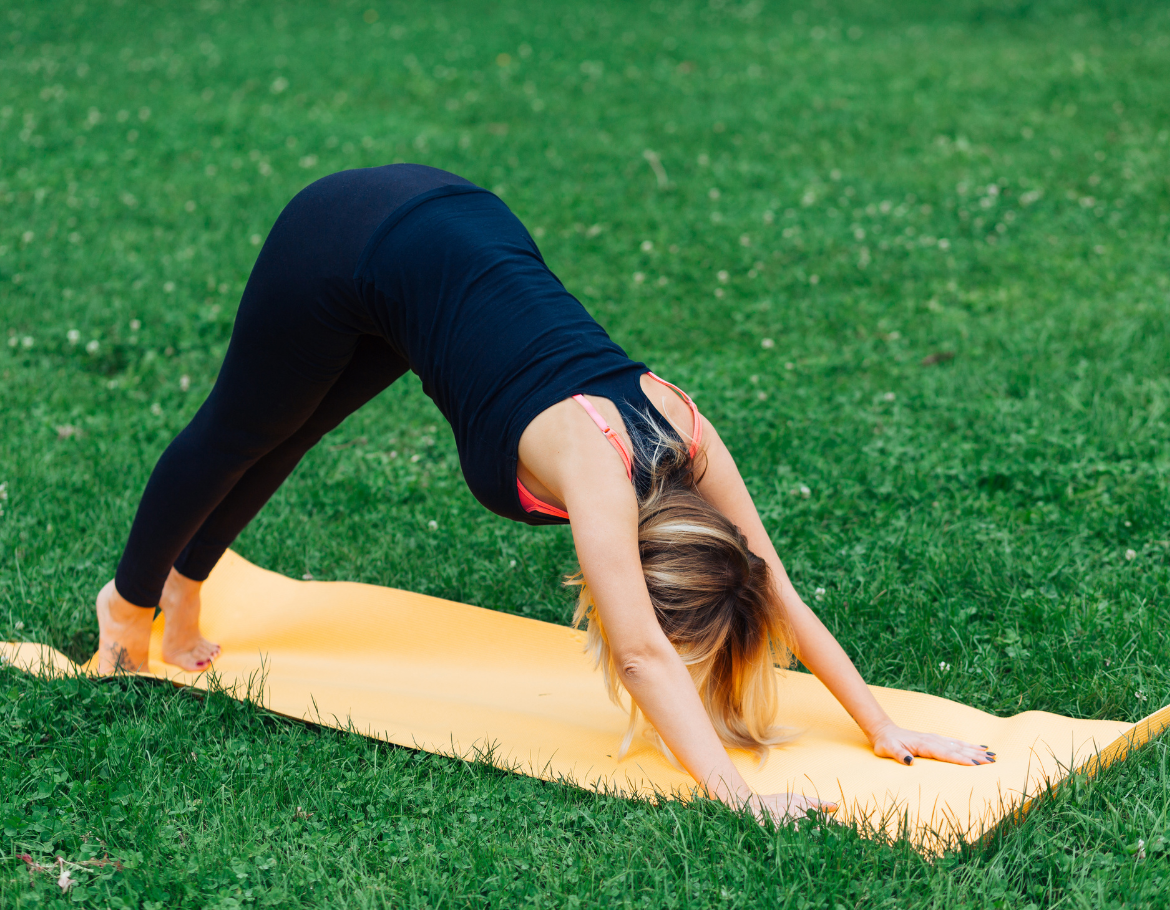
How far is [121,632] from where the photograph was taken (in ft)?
10.7

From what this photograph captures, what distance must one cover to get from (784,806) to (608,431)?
3.20 ft

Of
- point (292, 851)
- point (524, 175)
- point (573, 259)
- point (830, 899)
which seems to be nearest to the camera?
point (830, 899)

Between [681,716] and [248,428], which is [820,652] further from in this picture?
[248,428]

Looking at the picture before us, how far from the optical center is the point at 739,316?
5.96 metres

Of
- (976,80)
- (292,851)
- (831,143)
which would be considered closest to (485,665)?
(292,851)

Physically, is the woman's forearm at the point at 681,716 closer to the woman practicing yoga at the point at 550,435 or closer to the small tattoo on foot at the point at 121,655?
the woman practicing yoga at the point at 550,435

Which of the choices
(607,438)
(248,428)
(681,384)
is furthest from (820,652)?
(681,384)

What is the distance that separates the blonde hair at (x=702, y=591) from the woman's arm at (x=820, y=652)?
5cm

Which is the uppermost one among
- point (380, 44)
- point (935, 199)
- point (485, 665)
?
point (380, 44)

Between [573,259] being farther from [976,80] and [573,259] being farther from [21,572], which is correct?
[976,80]

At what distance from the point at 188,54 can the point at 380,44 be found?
2.24 m

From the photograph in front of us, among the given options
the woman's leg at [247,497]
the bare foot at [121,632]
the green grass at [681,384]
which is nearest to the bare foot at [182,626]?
the woman's leg at [247,497]

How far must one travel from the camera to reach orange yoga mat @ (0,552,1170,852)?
8.39 feet

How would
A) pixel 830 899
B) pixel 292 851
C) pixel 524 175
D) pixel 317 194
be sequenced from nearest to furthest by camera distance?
pixel 830 899 → pixel 292 851 → pixel 317 194 → pixel 524 175
